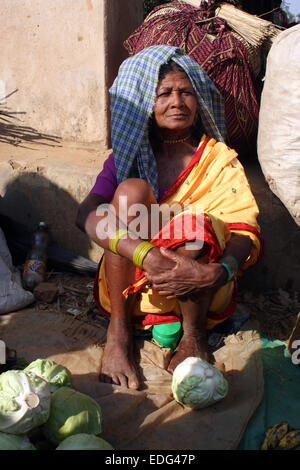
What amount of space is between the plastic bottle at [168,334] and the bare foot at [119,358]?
0.51 ft

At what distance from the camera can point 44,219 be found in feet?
12.4

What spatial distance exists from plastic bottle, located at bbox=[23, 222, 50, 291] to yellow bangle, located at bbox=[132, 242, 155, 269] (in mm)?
1228

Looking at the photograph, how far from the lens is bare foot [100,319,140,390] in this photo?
248cm

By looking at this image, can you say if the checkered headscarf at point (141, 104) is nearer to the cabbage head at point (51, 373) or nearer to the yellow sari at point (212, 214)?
the yellow sari at point (212, 214)

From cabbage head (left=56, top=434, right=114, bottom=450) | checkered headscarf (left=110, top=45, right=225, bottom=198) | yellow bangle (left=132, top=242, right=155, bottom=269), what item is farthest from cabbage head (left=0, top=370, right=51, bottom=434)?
checkered headscarf (left=110, top=45, right=225, bottom=198)

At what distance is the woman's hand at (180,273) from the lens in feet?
7.76

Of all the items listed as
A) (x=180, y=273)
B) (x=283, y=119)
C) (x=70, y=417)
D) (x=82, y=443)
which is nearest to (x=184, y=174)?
(x=283, y=119)

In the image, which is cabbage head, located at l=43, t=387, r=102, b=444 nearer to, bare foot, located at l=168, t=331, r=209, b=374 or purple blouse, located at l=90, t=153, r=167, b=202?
bare foot, located at l=168, t=331, r=209, b=374

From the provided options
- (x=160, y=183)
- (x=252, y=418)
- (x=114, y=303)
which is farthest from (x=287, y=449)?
(x=160, y=183)

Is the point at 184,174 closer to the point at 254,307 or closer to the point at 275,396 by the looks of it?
the point at 254,307

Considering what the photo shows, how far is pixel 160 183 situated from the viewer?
295 centimetres


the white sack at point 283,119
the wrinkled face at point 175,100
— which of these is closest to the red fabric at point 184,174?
the wrinkled face at point 175,100

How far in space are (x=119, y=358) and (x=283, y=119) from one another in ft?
5.10
